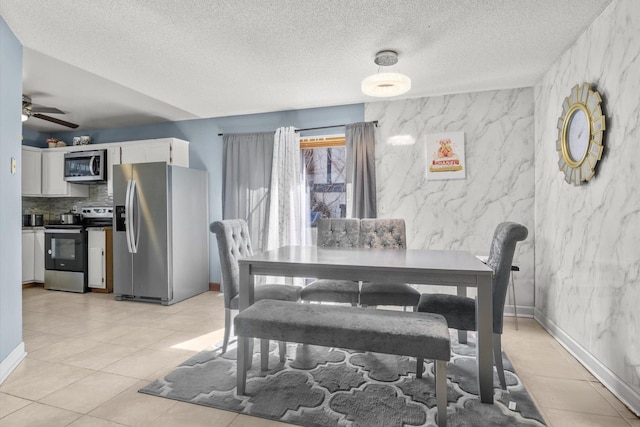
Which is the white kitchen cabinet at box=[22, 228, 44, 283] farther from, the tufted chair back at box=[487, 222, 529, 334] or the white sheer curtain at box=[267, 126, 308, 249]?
the tufted chair back at box=[487, 222, 529, 334]

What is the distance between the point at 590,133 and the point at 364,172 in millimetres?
2112

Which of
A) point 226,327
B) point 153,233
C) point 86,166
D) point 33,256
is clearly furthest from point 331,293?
point 33,256

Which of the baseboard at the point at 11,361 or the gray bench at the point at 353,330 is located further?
the baseboard at the point at 11,361

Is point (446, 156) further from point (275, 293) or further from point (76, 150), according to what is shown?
point (76, 150)

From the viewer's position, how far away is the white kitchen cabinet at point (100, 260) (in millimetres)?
4691

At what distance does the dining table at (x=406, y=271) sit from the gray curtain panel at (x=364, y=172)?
163cm

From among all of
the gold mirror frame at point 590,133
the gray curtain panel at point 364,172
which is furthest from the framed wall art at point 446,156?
the gold mirror frame at point 590,133

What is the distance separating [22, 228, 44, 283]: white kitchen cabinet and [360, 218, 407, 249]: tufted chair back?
190 inches

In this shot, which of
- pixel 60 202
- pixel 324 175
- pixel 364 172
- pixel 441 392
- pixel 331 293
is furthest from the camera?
pixel 60 202

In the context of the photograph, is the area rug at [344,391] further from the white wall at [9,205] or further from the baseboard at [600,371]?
the white wall at [9,205]

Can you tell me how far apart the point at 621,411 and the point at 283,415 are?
72.4 inches

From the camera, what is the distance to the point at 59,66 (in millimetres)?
3055

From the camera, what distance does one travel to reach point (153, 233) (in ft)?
13.6

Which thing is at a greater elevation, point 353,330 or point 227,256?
point 227,256
